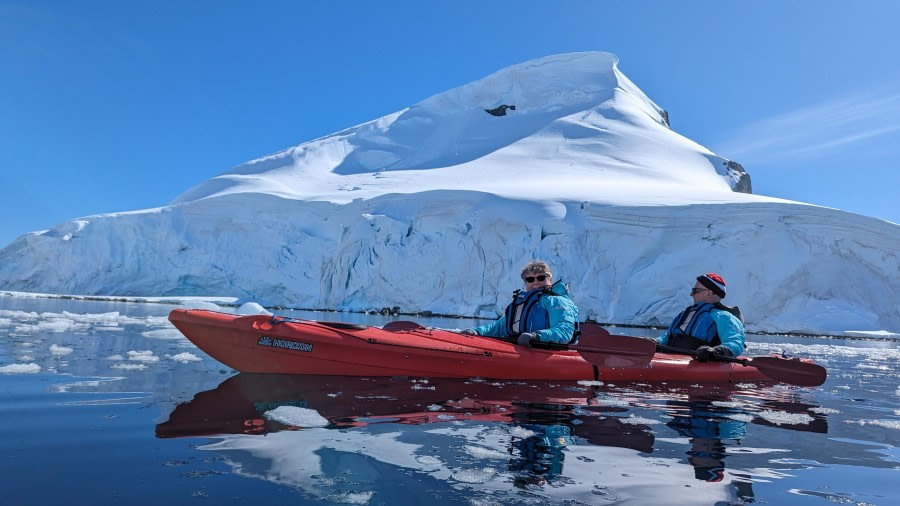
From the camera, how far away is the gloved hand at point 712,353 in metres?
5.91

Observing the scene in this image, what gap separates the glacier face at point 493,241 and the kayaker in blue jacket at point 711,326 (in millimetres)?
14015

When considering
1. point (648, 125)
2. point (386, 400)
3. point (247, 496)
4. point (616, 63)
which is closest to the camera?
point (247, 496)

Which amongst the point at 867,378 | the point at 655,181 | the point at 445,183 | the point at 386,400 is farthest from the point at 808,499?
the point at 655,181

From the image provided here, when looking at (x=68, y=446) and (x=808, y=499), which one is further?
(x=68, y=446)

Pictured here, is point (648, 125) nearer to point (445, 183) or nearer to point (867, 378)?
point (445, 183)

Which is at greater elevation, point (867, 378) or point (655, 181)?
point (655, 181)

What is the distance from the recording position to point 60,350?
596 centimetres

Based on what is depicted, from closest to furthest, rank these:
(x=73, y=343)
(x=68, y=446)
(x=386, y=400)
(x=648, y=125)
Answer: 1. (x=68, y=446)
2. (x=386, y=400)
3. (x=73, y=343)
4. (x=648, y=125)

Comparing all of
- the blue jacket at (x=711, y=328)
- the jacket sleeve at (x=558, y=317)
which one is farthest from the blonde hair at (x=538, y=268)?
the blue jacket at (x=711, y=328)

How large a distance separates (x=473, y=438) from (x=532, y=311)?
290cm

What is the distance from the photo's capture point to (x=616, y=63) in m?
47.5

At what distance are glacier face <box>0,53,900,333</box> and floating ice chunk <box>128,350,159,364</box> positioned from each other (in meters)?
16.2

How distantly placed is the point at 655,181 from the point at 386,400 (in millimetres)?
30162

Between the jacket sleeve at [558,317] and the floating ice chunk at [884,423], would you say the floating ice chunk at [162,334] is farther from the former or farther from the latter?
the floating ice chunk at [884,423]
